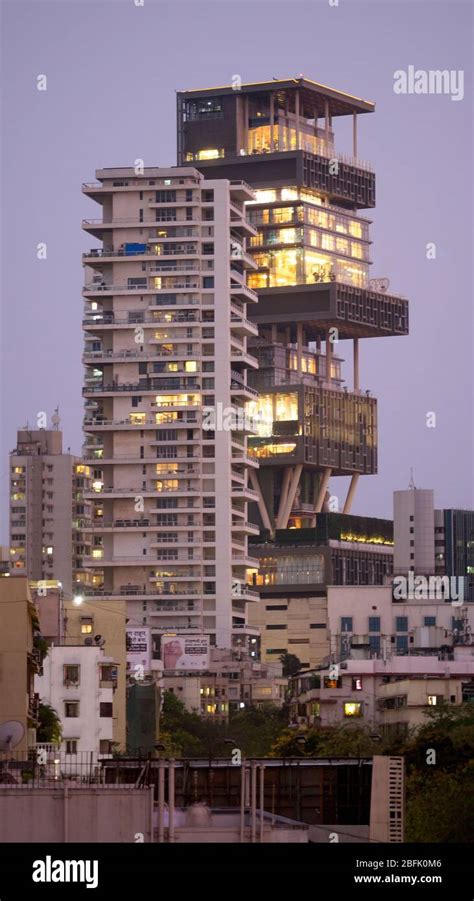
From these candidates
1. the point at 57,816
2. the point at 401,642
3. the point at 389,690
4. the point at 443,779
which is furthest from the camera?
the point at 401,642

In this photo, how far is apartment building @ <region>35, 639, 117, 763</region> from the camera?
5012 inches

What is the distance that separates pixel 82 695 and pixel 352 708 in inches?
903

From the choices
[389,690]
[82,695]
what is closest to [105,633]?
[389,690]

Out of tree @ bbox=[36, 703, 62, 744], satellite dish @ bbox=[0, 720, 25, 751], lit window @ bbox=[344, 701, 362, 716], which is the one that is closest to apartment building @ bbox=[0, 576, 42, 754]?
tree @ bbox=[36, 703, 62, 744]

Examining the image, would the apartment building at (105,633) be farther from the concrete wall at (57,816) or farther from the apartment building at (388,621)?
the concrete wall at (57,816)

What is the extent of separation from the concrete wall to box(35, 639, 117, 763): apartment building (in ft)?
245

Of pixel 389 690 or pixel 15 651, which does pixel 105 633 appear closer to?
pixel 389 690

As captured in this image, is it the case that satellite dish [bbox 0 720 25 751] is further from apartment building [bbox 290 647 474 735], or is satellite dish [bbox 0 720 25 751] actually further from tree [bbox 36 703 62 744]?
apartment building [bbox 290 647 474 735]

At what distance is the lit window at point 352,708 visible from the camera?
144 meters

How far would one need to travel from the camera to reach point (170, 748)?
535 feet

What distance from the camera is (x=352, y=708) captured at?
146m
